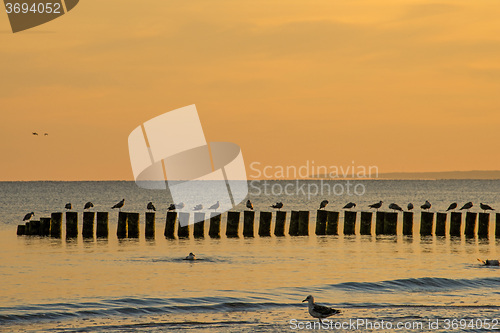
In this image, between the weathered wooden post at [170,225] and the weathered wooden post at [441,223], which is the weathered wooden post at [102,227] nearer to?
the weathered wooden post at [170,225]

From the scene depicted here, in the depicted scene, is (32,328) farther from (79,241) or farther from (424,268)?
(79,241)

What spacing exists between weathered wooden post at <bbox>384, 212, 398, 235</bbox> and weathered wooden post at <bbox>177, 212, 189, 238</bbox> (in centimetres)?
939

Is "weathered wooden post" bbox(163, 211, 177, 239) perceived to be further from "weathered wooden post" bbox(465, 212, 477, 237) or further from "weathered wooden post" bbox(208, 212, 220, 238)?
"weathered wooden post" bbox(465, 212, 477, 237)

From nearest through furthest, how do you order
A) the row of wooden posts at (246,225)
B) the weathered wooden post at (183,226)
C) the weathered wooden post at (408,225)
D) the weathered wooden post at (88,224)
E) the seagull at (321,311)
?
the seagull at (321,311) → the weathered wooden post at (88,224) → the row of wooden posts at (246,225) → the weathered wooden post at (183,226) → the weathered wooden post at (408,225)

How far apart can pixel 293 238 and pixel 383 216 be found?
4.65 metres

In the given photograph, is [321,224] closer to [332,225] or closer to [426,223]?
[332,225]

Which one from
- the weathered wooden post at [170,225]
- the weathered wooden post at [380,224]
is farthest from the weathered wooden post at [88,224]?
the weathered wooden post at [380,224]

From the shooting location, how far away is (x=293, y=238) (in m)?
34.4

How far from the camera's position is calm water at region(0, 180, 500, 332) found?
633 inches

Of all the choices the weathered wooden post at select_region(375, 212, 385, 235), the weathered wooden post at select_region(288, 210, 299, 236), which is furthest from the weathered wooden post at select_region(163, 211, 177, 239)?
the weathered wooden post at select_region(375, 212, 385, 235)

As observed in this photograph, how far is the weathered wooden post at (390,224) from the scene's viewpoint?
35250mm

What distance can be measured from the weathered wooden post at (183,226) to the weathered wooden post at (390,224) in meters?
9.39

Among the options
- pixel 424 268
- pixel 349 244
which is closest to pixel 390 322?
pixel 424 268

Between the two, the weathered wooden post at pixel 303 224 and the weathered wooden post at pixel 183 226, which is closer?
the weathered wooden post at pixel 183 226
